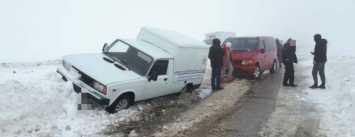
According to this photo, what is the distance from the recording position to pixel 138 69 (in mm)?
7871

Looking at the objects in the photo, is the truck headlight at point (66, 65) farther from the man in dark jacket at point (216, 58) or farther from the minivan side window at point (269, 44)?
the minivan side window at point (269, 44)

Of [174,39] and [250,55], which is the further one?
[250,55]

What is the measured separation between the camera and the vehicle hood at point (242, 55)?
12656mm

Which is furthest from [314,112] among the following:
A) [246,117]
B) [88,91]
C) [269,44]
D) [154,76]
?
[269,44]

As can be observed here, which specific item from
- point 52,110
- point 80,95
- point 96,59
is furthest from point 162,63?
point 52,110

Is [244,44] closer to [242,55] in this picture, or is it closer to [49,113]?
[242,55]

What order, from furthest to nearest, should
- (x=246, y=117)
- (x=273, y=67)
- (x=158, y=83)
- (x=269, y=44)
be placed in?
(x=273, y=67) → (x=269, y=44) → (x=158, y=83) → (x=246, y=117)

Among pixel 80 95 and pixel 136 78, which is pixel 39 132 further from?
pixel 136 78

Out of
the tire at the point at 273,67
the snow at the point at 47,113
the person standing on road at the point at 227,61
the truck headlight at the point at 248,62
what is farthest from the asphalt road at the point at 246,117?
→ the tire at the point at 273,67

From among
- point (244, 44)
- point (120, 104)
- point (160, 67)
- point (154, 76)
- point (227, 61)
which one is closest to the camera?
point (120, 104)

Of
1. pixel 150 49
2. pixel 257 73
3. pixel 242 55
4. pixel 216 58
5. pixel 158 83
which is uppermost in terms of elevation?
pixel 150 49

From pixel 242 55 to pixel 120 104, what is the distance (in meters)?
7.03

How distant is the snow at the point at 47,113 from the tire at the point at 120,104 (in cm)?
12

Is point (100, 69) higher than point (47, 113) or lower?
higher
